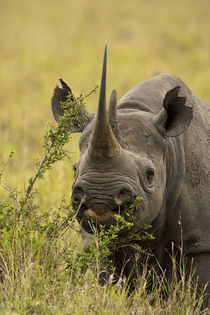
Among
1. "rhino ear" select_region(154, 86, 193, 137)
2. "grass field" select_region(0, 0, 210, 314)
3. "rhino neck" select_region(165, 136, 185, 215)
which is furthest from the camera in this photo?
"grass field" select_region(0, 0, 210, 314)

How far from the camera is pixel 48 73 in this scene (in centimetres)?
1727

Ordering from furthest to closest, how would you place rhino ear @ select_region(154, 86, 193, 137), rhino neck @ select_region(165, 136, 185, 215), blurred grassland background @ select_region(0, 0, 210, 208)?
blurred grassland background @ select_region(0, 0, 210, 208), rhino neck @ select_region(165, 136, 185, 215), rhino ear @ select_region(154, 86, 193, 137)

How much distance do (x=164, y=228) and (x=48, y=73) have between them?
13092 mm

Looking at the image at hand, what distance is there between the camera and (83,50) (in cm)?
1991

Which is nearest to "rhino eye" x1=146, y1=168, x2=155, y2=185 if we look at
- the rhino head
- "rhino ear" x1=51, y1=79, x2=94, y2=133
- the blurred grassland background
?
the rhino head

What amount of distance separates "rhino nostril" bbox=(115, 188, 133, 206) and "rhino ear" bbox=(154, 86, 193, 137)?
72 cm

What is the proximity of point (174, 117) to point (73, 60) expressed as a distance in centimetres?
1479

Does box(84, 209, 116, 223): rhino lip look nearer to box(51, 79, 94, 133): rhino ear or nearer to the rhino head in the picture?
the rhino head

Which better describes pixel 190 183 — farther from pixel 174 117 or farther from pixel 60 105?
pixel 60 105

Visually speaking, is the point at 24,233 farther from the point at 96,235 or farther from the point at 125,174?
the point at 125,174

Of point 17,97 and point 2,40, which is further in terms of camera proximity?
point 2,40

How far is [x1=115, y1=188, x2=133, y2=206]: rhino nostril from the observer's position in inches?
147

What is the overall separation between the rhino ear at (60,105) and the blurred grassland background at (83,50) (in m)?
4.64

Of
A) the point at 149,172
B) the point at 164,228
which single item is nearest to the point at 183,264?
the point at 164,228
